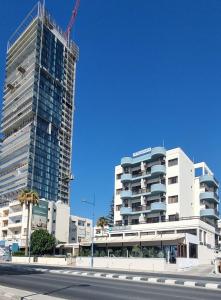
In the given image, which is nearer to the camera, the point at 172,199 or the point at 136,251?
the point at 136,251

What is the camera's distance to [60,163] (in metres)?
172

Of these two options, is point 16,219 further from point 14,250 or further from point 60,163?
point 60,163

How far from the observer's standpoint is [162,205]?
79.7 meters

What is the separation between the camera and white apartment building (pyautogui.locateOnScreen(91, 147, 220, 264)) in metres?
69.3

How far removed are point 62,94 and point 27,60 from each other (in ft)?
65.0

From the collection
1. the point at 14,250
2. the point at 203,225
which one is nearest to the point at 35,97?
the point at 14,250

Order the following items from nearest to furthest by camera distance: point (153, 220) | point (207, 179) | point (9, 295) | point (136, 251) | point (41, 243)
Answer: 1. point (9, 295)
2. point (136, 251)
3. point (153, 220)
4. point (207, 179)
5. point (41, 243)

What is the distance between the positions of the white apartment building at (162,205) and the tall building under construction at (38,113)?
62.2 metres

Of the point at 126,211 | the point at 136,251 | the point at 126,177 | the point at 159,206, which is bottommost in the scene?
the point at 136,251

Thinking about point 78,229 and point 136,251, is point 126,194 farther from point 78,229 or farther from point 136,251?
point 78,229

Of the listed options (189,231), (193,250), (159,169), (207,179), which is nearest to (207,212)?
(207,179)

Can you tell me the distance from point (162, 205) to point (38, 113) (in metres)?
92.5

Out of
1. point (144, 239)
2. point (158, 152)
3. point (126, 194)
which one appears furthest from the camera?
point (126, 194)

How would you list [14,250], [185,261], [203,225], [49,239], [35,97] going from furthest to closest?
[35,97] → [14,250] → [49,239] → [203,225] → [185,261]
